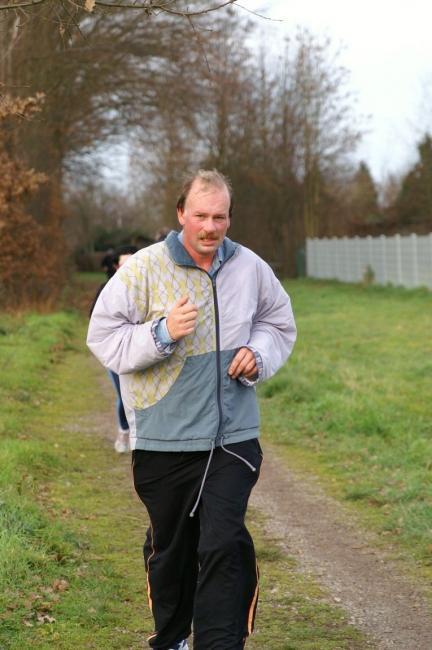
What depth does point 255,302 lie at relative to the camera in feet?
15.6

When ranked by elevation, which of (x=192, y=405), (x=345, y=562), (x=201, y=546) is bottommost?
(x=345, y=562)

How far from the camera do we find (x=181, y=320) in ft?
14.4

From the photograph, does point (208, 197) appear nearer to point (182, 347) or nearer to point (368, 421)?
point (182, 347)

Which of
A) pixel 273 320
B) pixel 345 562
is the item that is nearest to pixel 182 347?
pixel 273 320

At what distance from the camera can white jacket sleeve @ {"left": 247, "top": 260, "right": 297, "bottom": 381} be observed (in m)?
4.75

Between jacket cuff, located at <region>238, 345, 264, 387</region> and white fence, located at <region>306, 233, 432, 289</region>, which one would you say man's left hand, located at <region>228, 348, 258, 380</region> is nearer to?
jacket cuff, located at <region>238, 345, 264, 387</region>

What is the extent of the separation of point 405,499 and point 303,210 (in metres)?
44.7

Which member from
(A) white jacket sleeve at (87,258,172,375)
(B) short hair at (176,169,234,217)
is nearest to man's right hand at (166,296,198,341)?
(A) white jacket sleeve at (87,258,172,375)

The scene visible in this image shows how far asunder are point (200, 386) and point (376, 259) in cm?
3830

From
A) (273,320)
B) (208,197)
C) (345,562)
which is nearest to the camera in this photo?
(208,197)

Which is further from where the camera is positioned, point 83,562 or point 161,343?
point 83,562

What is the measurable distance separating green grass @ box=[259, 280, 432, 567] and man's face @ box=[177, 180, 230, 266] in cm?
311

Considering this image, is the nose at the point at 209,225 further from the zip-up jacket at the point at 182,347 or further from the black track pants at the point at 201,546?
the black track pants at the point at 201,546

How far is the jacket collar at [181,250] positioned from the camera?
4660mm
